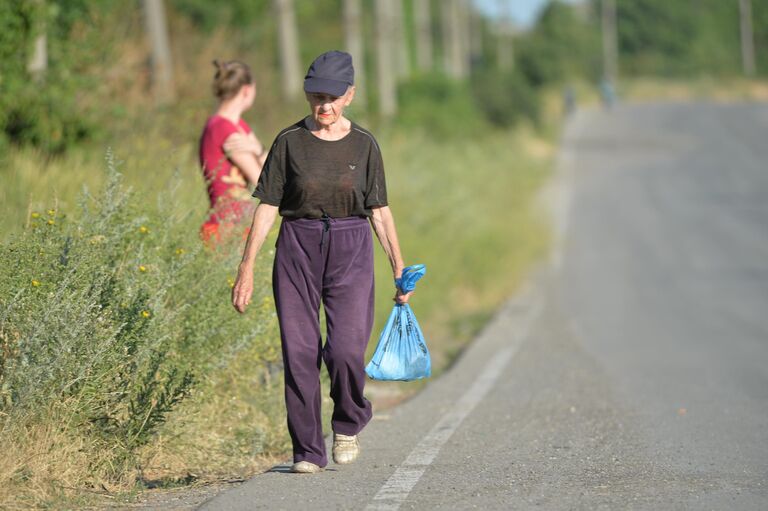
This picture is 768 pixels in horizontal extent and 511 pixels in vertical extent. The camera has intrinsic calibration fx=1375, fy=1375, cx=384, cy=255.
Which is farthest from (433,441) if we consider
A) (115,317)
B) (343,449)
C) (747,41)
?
(747,41)

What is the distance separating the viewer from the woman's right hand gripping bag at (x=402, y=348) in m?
6.67

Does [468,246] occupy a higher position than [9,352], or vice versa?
[9,352]

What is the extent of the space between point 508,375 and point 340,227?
177 inches

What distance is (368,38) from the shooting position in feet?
173

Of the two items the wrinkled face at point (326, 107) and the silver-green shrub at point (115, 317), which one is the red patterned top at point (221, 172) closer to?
the silver-green shrub at point (115, 317)

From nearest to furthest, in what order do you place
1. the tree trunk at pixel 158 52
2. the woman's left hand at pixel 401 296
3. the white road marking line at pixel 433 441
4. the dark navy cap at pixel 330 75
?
1. the white road marking line at pixel 433 441
2. the dark navy cap at pixel 330 75
3. the woman's left hand at pixel 401 296
4. the tree trunk at pixel 158 52

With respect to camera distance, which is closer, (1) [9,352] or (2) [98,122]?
(1) [9,352]

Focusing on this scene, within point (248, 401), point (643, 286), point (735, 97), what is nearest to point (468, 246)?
point (643, 286)

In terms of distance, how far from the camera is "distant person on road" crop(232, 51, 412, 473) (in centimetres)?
651

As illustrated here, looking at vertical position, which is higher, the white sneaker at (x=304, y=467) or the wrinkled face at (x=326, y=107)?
the wrinkled face at (x=326, y=107)

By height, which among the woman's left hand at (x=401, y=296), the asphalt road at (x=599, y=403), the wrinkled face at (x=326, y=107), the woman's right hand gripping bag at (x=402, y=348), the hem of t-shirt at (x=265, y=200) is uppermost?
the wrinkled face at (x=326, y=107)

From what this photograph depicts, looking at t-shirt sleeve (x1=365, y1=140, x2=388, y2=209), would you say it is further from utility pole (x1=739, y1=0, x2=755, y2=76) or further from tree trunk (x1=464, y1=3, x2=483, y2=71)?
utility pole (x1=739, y1=0, x2=755, y2=76)

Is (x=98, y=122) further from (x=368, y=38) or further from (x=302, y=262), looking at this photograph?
(x=368, y=38)

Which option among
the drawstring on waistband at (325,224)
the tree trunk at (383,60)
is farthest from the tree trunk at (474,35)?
the drawstring on waistband at (325,224)
